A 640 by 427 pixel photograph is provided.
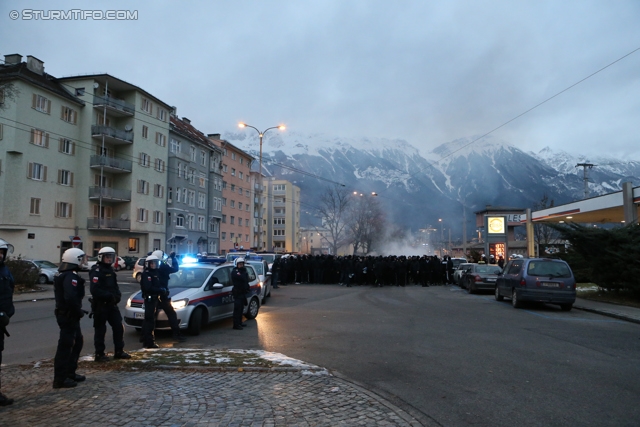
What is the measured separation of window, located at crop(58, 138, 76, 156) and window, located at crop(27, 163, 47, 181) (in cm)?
280

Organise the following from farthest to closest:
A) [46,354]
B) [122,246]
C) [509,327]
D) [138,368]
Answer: [122,246]
[509,327]
[46,354]
[138,368]

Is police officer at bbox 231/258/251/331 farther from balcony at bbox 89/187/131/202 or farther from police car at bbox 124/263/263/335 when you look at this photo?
balcony at bbox 89/187/131/202

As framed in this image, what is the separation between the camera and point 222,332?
10.4m

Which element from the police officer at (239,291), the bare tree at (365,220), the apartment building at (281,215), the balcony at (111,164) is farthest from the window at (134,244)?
the apartment building at (281,215)

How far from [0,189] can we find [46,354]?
3282cm

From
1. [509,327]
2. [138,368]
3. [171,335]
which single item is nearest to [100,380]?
[138,368]

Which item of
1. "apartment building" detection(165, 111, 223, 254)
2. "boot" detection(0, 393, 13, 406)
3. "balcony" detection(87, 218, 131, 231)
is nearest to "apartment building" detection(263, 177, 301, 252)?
"apartment building" detection(165, 111, 223, 254)

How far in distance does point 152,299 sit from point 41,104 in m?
36.2

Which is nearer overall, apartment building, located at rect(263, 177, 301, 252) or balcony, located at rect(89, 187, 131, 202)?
balcony, located at rect(89, 187, 131, 202)

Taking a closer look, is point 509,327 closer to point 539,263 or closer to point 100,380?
point 539,263

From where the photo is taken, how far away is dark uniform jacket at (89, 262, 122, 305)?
6.98 metres

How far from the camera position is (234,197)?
70.4 m

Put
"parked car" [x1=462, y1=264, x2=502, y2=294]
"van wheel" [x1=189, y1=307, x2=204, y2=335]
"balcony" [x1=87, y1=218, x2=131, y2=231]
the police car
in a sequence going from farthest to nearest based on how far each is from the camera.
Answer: "balcony" [x1=87, y1=218, x2=131, y2=231], "parked car" [x1=462, y1=264, x2=502, y2=294], "van wheel" [x1=189, y1=307, x2=204, y2=335], the police car

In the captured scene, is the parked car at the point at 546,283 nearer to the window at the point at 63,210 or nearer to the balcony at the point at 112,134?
the window at the point at 63,210
